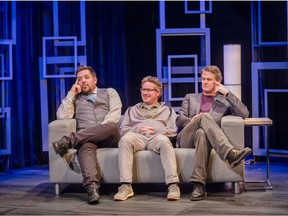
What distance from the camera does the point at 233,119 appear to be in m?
4.17

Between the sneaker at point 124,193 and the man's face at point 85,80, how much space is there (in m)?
0.97

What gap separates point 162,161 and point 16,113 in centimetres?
219

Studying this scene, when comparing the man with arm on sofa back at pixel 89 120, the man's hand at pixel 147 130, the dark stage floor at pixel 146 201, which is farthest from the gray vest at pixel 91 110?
the dark stage floor at pixel 146 201

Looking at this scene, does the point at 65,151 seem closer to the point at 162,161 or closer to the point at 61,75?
the point at 162,161

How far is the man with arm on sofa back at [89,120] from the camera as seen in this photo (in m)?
4.14

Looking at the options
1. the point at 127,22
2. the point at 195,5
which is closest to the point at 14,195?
the point at 127,22

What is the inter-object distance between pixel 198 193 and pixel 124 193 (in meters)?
0.54

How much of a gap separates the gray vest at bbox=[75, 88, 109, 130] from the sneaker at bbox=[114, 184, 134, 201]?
2.24ft

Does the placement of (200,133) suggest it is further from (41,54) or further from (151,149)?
(41,54)

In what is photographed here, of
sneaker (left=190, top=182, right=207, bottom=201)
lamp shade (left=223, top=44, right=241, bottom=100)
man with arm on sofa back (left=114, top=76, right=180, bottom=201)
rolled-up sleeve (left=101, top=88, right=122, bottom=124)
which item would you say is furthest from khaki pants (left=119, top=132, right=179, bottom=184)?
lamp shade (left=223, top=44, right=241, bottom=100)

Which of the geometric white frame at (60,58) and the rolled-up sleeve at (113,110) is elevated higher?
the geometric white frame at (60,58)

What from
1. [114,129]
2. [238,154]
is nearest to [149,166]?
[114,129]

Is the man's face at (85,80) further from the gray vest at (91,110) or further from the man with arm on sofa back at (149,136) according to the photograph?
the man with arm on sofa back at (149,136)

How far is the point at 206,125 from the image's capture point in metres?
4.09
